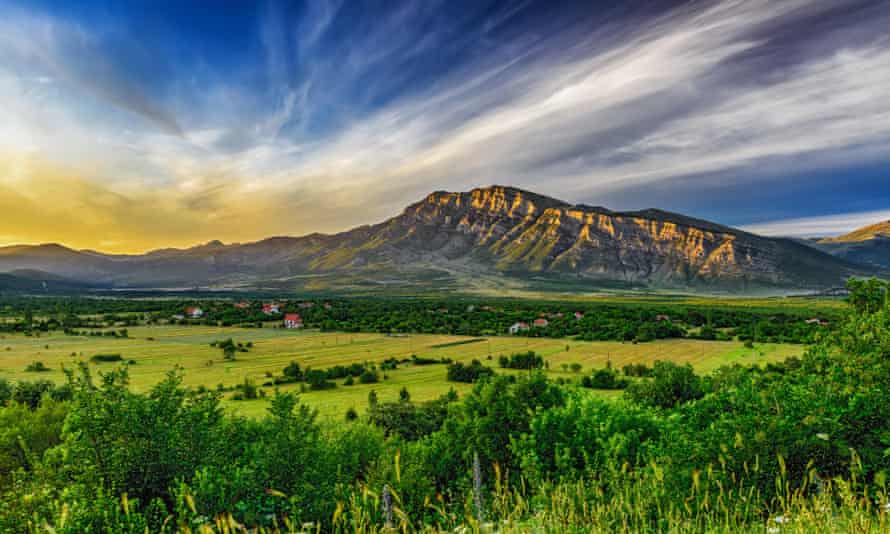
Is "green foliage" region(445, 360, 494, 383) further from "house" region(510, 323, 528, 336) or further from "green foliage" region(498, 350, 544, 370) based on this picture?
"house" region(510, 323, 528, 336)

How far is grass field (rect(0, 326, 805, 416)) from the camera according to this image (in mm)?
55688

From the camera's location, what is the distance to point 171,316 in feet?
475

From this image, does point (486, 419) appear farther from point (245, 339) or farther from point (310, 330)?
point (310, 330)

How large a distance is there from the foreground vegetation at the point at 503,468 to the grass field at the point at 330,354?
29.1 meters

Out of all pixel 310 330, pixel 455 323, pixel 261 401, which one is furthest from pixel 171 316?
pixel 261 401

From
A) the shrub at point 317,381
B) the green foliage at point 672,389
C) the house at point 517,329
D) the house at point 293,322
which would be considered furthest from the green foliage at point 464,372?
the house at point 293,322

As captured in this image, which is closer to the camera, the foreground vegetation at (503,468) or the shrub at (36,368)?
the foreground vegetation at (503,468)

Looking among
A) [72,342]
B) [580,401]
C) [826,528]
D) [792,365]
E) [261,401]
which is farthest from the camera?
[72,342]

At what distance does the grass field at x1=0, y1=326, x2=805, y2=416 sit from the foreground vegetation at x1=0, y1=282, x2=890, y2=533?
95.4 feet

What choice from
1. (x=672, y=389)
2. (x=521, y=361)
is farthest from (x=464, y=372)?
(x=672, y=389)

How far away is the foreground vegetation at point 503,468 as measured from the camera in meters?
6.02

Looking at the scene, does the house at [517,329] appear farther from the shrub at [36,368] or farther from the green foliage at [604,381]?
the shrub at [36,368]

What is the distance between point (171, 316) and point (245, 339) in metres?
60.3

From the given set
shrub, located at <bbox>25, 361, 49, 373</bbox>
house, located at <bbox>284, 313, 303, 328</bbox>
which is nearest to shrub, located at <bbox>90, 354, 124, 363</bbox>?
shrub, located at <bbox>25, 361, 49, 373</bbox>
